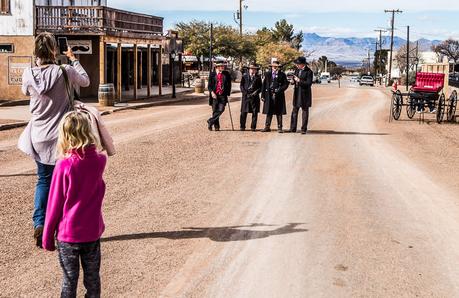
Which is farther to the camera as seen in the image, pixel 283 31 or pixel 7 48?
pixel 283 31

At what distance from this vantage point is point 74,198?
171 inches

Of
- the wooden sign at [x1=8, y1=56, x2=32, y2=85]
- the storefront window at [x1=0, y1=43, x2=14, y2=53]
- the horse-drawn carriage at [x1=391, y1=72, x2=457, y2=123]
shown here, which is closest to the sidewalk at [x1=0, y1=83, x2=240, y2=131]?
the wooden sign at [x1=8, y1=56, x2=32, y2=85]

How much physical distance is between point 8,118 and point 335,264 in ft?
50.7

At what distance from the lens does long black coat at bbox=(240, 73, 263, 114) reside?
55.1ft

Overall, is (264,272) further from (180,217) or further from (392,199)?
(392,199)

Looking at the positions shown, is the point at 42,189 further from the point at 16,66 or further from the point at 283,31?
the point at 283,31

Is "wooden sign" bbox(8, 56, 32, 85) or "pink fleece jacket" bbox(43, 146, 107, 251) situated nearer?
"pink fleece jacket" bbox(43, 146, 107, 251)

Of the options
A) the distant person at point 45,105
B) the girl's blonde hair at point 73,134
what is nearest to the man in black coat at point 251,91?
the distant person at point 45,105

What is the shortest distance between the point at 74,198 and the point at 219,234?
2901 millimetres

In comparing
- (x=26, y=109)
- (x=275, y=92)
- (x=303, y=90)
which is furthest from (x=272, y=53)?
(x=303, y=90)

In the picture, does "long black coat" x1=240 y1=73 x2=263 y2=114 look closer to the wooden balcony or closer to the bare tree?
the wooden balcony

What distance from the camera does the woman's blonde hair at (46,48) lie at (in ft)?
19.5

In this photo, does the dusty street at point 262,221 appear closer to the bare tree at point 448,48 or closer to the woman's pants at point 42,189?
the woman's pants at point 42,189

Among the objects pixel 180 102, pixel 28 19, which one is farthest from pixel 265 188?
pixel 180 102
